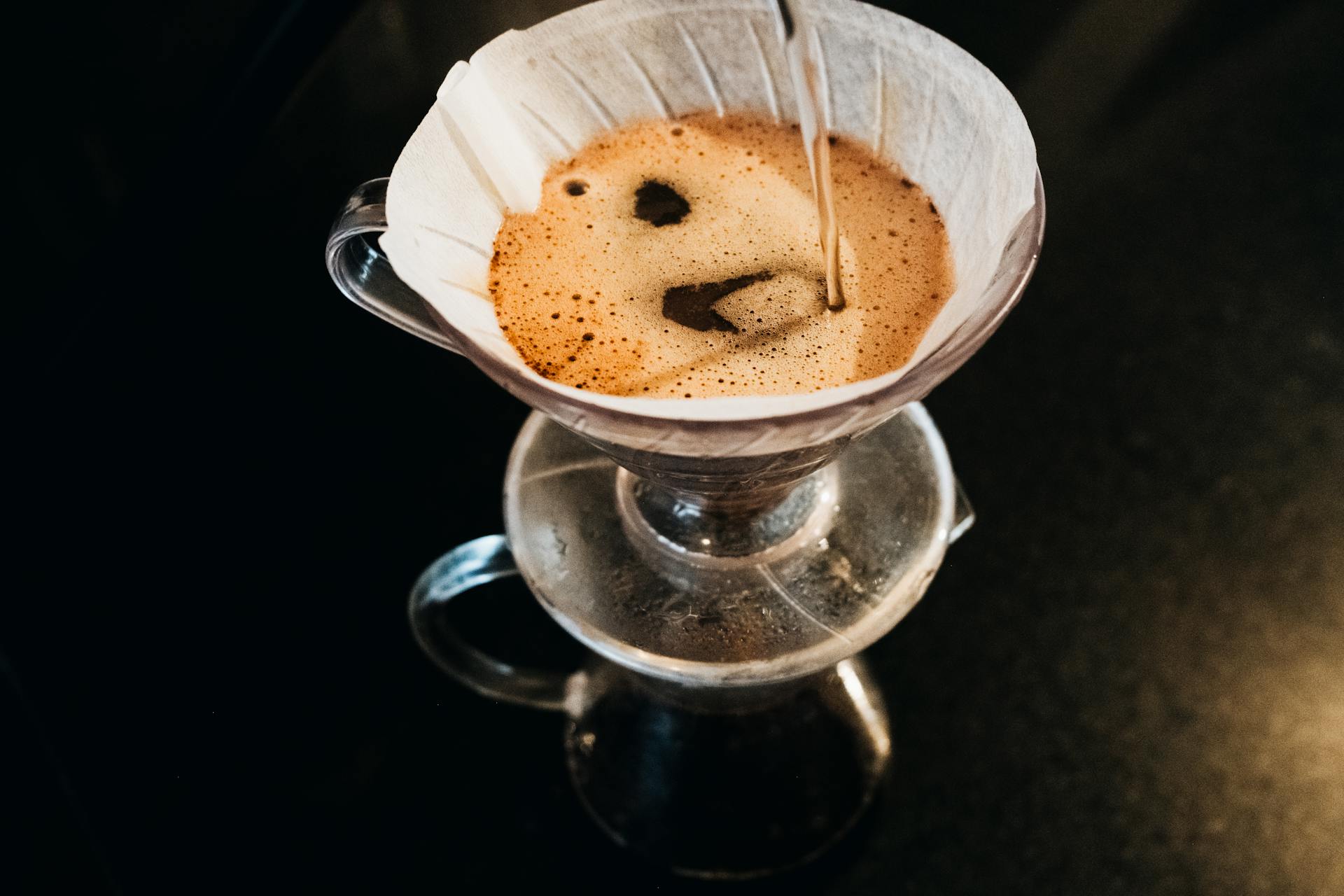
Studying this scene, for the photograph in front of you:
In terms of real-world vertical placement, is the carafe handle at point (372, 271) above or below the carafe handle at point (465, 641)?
above

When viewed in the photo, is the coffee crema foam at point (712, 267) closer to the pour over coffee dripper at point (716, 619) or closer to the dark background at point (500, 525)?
the pour over coffee dripper at point (716, 619)

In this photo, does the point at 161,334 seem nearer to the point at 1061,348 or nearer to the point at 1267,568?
the point at 1061,348

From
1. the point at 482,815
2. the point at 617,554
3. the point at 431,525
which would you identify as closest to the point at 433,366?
the point at 431,525

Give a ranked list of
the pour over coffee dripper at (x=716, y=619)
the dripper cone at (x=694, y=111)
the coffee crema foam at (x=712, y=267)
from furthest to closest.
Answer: the pour over coffee dripper at (x=716, y=619), the coffee crema foam at (x=712, y=267), the dripper cone at (x=694, y=111)

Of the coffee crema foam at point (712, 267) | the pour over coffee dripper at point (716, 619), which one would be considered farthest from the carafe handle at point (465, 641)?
the coffee crema foam at point (712, 267)

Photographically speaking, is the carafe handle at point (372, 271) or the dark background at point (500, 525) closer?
the carafe handle at point (372, 271)

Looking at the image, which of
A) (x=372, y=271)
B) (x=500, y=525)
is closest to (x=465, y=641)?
(x=500, y=525)
